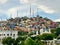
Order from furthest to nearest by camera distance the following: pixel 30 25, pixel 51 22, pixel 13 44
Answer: pixel 51 22
pixel 30 25
pixel 13 44

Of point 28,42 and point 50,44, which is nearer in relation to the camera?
point 28,42

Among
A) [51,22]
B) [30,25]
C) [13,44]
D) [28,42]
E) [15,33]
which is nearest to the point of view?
[28,42]

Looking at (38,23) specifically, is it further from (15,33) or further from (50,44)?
(50,44)

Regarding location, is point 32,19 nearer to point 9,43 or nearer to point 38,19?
point 38,19

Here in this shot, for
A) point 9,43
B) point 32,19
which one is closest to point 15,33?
point 9,43

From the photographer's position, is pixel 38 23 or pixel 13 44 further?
pixel 38 23

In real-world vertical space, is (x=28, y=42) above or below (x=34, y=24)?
above

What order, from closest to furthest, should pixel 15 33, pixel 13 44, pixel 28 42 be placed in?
pixel 28 42 → pixel 13 44 → pixel 15 33

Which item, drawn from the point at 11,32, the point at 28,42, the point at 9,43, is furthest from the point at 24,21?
the point at 28,42

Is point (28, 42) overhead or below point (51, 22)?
overhead
